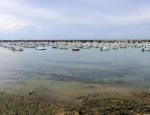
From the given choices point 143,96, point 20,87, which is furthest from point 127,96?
point 20,87

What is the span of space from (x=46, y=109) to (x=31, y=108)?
1.04 meters

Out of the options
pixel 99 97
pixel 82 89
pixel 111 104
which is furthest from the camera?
pixel 82 89

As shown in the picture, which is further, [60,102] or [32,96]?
[32,96]

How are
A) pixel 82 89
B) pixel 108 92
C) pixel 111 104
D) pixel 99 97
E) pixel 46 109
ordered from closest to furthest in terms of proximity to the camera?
pixel 46 109 → pixel 111 104 → pixel 99 97 → pixel 108 92 → pixel 82 89

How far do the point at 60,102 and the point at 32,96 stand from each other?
2.76 m

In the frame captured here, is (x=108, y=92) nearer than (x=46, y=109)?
No

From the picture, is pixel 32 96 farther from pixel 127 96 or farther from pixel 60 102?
pixel 127 96

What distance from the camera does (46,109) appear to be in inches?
391

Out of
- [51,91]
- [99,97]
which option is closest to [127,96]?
[99,97]

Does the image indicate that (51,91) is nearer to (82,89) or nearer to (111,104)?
(82,89)

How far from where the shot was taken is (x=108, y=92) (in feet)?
44.6

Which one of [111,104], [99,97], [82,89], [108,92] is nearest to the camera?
[111,104]

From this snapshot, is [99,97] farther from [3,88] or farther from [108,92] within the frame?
[3,88]

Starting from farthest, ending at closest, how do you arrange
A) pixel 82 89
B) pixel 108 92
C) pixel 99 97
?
pixel 82 89 < pixel 108 92 < pixel 99 97
